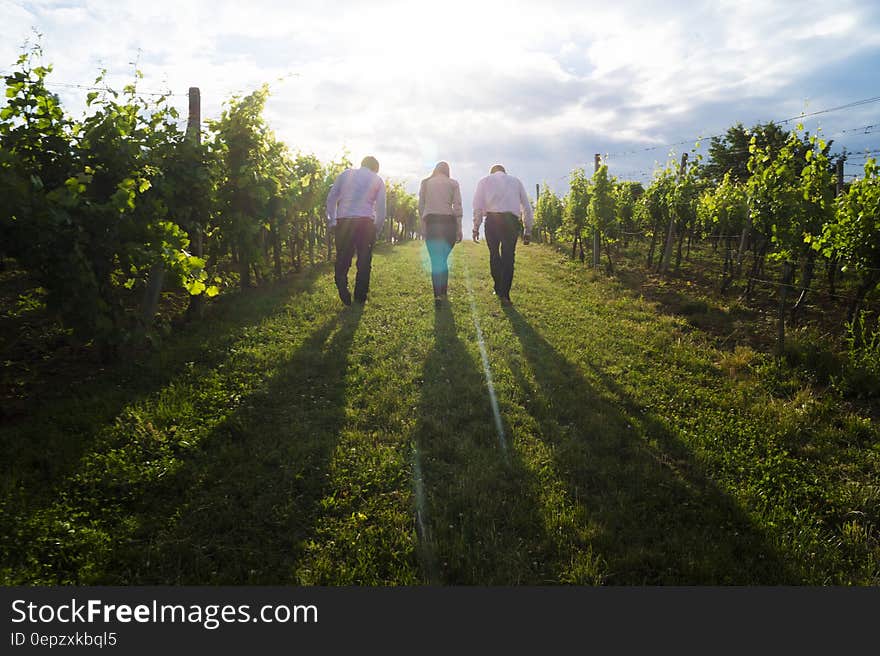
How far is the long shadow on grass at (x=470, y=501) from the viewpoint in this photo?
7.91ft

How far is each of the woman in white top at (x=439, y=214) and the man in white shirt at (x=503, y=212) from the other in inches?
17.6

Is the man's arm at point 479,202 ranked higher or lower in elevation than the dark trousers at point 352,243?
higher

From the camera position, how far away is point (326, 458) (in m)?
3.37

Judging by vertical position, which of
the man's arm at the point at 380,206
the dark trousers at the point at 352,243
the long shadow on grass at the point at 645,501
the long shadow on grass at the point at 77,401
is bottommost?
the long shadow on grass at the point at 645,501

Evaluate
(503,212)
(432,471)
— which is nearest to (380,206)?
(503,212)

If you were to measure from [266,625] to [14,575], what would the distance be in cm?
123

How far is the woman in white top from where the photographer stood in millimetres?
7898

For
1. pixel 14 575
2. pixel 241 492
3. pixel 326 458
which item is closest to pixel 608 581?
pixel 326 458

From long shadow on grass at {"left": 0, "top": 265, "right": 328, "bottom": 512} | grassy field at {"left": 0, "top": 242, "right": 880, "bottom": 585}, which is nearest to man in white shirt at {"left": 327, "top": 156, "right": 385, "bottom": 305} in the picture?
long shadow on grass at {"left": 0, "top": 265, "right": 328, "bottom": 512}

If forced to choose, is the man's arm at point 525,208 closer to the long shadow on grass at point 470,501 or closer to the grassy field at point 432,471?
the grassy field at point 432,471

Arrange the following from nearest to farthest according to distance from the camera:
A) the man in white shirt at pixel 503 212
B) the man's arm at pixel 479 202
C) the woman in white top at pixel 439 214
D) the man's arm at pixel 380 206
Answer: the man's arm at pixel 380 206
the woman in white top at pixel 439 214
the man in white shirt at pixel 503 212
the man's arm at pixel 479 202

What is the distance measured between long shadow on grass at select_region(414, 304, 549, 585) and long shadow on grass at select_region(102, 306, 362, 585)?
675 mm

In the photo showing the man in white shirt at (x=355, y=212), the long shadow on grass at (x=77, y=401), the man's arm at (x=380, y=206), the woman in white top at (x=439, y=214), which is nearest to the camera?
the long shadow on grass at (x=77, y=401)

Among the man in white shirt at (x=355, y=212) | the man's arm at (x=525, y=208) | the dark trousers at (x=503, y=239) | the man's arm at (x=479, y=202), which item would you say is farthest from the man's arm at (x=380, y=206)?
the man's arm at (x=525, y=208)
